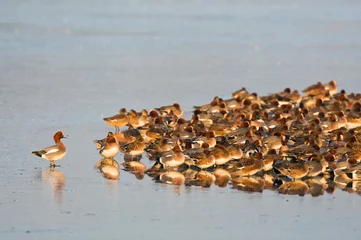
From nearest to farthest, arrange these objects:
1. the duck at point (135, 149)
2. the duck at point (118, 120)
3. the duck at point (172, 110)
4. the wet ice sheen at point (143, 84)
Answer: the wet ice sheen at point (143, 84)
the duck at point (135, 149)
the duck at point (118, 120)
the duck at point (172, 110)

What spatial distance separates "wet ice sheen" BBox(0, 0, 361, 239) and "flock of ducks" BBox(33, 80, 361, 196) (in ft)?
1.54

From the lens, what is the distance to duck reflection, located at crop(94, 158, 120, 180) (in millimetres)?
13102

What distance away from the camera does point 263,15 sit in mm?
35719

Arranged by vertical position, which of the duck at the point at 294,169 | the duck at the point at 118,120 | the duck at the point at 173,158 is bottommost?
the duck at the point at 294,169

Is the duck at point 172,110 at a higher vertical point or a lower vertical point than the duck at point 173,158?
higher

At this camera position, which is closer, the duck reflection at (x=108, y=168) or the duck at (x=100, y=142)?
the duck reflection at (x=108, y=168)

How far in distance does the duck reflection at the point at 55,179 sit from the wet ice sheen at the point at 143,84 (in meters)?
0.04

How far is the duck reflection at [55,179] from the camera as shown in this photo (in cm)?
1180

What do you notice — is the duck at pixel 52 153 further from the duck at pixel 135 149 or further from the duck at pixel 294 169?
the duck at pixel 294 169

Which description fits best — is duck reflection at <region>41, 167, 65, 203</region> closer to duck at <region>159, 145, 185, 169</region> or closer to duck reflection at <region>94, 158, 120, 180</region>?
duck reflection at <region>94, 158, 120, 180</region>

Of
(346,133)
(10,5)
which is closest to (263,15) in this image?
(10,5)

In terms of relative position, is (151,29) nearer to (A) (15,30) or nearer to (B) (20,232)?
(A) (15,30)

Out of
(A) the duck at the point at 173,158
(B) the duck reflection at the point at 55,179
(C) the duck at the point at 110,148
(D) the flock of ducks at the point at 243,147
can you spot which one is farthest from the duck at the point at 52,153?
(A) the duck at the point at 173,158

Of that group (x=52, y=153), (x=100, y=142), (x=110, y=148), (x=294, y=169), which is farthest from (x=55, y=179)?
(x=294, y=169)
